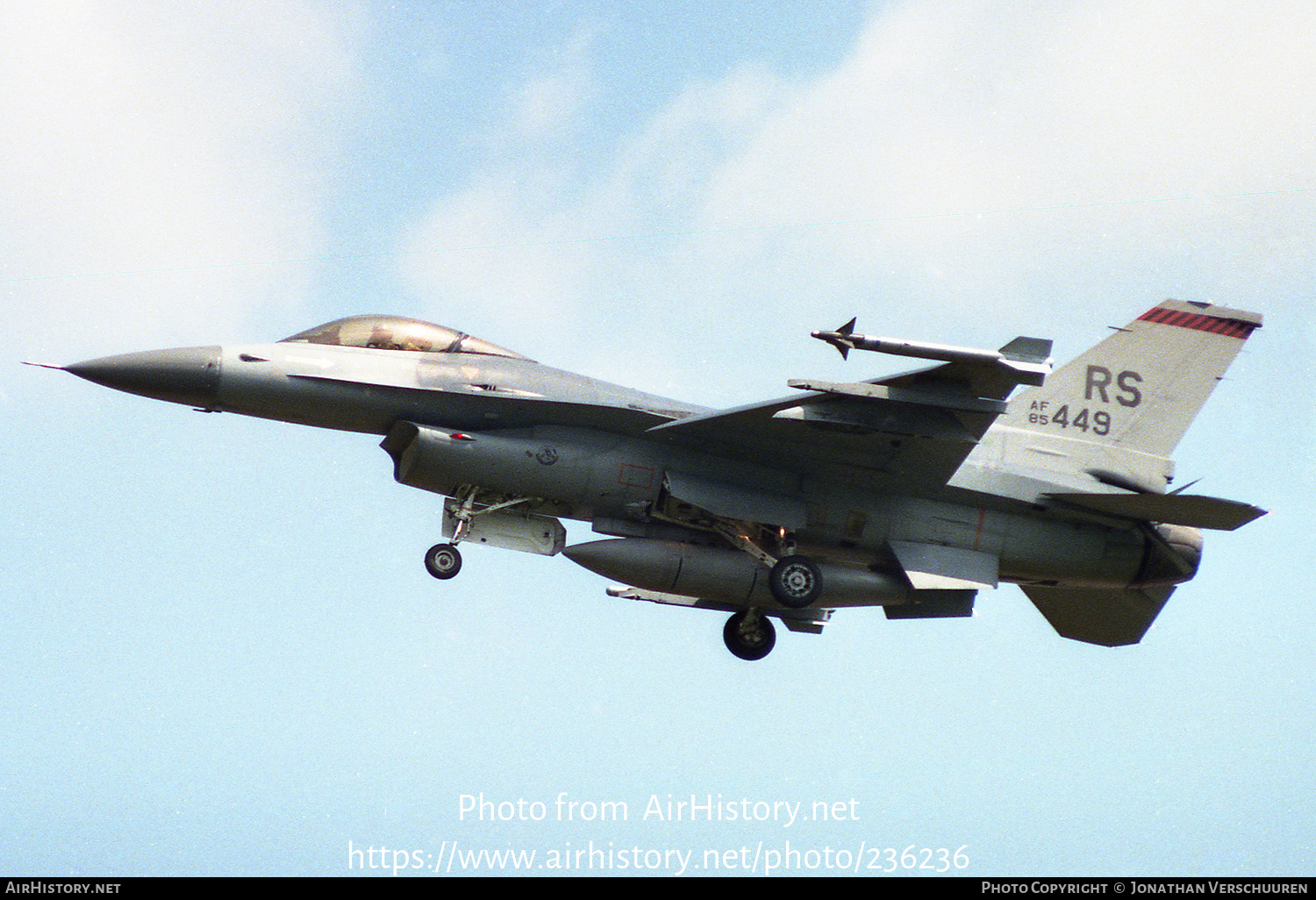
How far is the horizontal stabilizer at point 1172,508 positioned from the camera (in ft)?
49.2

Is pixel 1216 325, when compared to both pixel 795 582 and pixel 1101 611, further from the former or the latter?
pixel 795 582

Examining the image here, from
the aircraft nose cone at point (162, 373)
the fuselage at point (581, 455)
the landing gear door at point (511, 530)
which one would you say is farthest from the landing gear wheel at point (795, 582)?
the aircraft nose cone at point (162, 373)

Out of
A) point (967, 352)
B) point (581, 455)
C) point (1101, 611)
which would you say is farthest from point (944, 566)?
point (581, 455)

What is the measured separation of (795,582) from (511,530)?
337cm

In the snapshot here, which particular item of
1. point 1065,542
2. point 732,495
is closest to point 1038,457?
point 1065,542

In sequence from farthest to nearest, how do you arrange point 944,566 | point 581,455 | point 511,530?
point 944,566, point 511,530, point 581,455

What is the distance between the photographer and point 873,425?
48.4ft

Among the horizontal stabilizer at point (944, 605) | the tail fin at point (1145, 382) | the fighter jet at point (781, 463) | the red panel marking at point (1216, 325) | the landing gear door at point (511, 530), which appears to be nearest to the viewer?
the fighter jet at point (781, 463)

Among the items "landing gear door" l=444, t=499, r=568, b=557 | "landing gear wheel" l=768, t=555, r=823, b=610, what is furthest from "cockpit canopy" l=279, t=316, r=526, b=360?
"landing gear wheel" l=768, t=555, r=823, b=610

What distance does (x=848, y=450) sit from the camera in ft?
50.4

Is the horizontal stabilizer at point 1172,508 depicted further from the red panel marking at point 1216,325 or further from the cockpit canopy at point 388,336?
the cockpit canopy at point 388,336

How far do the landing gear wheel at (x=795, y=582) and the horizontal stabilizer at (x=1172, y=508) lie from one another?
3062 millimetres

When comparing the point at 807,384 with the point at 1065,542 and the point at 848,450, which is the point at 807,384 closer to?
the point at 848,450
